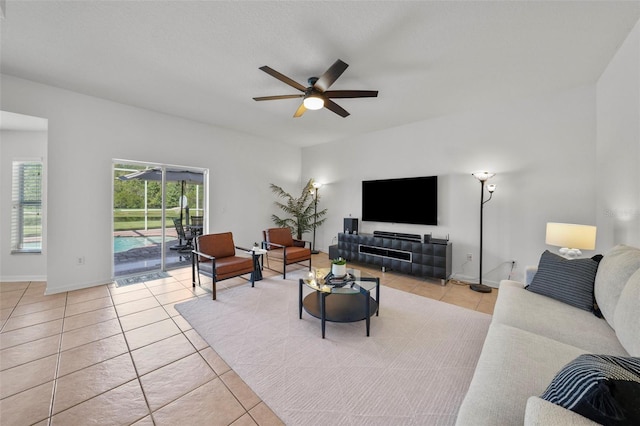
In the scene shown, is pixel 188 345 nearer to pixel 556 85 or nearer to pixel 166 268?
pixel 166 268

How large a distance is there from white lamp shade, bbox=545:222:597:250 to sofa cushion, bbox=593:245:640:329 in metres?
0.73

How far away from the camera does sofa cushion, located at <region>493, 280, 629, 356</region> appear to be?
154 cm

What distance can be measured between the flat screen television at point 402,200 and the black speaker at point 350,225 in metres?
0.25

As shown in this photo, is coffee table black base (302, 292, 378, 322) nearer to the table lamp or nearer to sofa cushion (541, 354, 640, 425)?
sofa cushion (541, 354, 640, 425)

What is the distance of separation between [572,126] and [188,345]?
539 cm

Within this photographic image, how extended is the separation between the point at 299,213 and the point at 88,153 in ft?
13.8

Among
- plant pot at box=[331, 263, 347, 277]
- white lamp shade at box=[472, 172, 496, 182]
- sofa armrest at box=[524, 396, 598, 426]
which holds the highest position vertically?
white lamp shade at box=[472, 172, 496, 182]

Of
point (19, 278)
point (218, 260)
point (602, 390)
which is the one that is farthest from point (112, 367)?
point (19, 278)

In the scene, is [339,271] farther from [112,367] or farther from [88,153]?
[88,153]

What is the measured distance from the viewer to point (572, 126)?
10.8 ft

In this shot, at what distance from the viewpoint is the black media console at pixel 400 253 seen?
4.03 meters

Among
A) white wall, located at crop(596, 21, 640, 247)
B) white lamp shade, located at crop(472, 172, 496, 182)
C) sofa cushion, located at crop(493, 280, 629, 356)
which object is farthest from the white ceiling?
sofa cushion, located at crop(493, 280, 629, 356)

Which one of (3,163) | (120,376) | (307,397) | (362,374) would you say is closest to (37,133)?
(3,163)

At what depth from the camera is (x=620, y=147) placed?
8.32 feet
